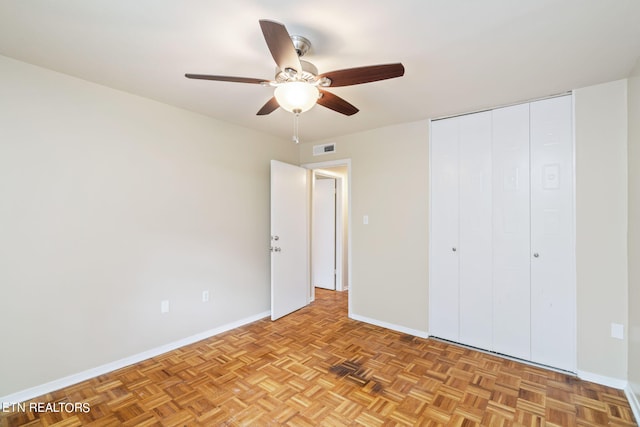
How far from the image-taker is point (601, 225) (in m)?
2.29

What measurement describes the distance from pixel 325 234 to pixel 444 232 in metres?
2.46

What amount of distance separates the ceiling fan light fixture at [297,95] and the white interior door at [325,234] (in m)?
3.37

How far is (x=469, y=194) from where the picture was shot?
290 centimetres

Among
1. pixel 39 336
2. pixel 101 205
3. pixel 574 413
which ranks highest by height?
pixel 101 205

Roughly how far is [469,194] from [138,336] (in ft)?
11.2

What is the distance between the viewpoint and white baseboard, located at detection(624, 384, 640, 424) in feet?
6.14

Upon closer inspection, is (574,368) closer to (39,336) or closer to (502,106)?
(502,106)

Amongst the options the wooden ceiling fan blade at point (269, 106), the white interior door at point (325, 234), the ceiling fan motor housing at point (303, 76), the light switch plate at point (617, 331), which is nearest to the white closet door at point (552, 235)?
the light switch plate at point (617, 331)

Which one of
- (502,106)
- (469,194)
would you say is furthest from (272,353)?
(502,106)

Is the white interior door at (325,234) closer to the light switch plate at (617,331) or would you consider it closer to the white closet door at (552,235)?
the white closet door at (552,235)

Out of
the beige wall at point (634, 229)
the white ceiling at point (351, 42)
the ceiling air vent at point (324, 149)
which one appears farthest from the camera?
the ceiling air vent at point (324, 149)

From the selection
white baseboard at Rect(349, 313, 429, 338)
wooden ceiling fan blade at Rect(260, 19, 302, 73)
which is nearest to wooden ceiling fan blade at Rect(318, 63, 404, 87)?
wooden ceiling fan blade at Rect(260, 19, 302, 73)

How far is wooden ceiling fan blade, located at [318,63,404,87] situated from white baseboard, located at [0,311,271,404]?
279 cm

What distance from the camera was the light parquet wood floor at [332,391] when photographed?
6.15ft
